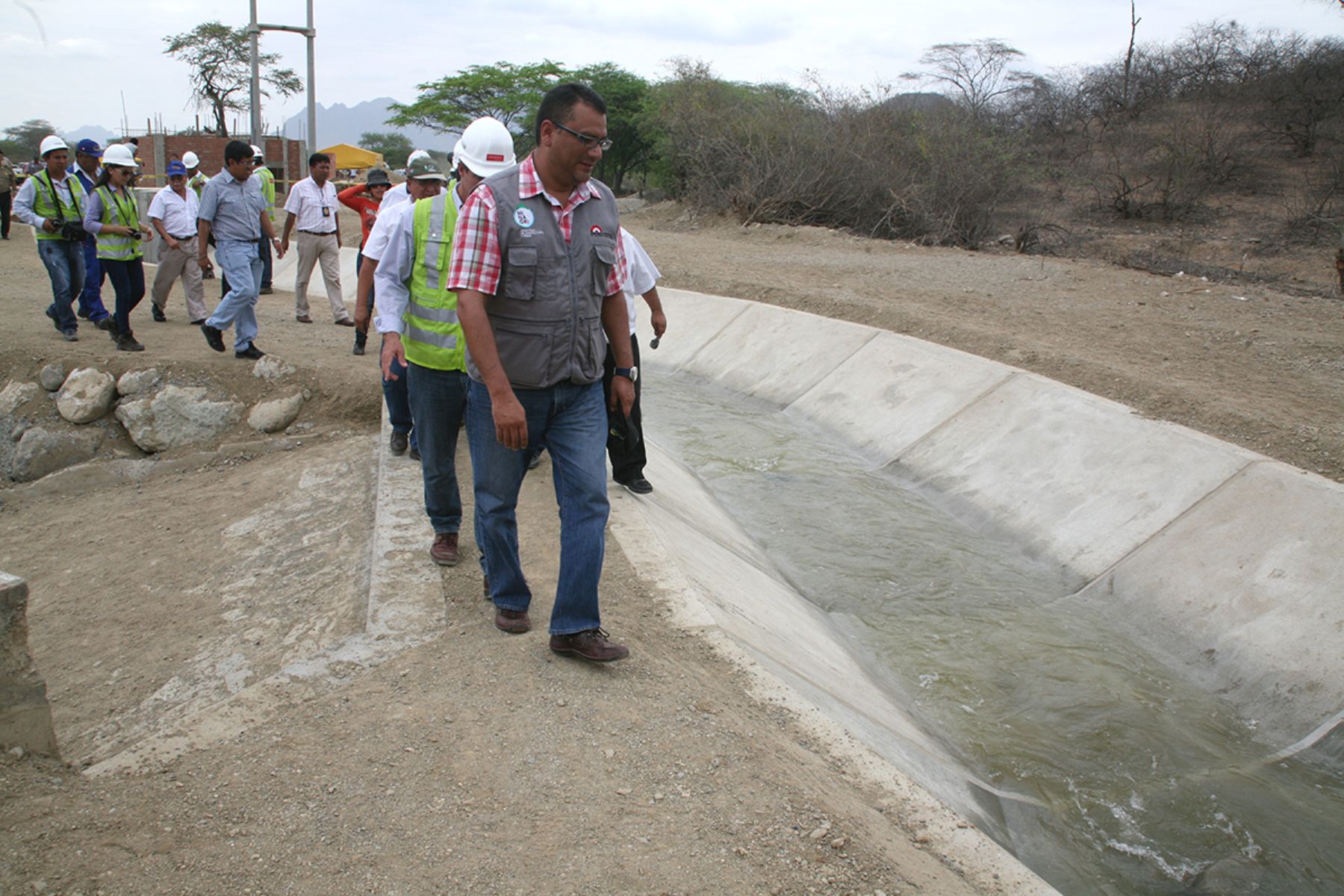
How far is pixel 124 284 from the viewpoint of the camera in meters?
8.64

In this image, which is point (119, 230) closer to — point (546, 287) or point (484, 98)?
point (546, 287)

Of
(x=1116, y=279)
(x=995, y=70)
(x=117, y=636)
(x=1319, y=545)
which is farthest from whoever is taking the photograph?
(x=995, y=70)

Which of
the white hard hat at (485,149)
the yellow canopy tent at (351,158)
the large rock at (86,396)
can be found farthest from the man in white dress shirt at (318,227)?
the yellow canopy tent at (351,158)

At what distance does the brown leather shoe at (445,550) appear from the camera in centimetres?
448

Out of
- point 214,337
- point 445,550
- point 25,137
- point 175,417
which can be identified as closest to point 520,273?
point 445,550

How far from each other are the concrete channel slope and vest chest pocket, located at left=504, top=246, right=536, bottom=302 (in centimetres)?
166

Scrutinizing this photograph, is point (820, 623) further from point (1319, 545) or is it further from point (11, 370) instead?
point (11, 370)

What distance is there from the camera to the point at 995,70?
27.2 meters

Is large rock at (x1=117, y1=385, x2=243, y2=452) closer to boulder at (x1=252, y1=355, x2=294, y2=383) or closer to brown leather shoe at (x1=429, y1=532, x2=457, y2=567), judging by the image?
boulder at (x1=252, y1=355, x2=294, y2=383)

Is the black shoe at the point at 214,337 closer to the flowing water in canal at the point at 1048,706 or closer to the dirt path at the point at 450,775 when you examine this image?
the dirt path at the point at 450,775

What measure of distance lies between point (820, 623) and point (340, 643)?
281 centimetres

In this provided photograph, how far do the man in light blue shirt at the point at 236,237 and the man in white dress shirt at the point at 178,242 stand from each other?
1.38 m

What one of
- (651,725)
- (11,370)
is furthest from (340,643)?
(11,370)

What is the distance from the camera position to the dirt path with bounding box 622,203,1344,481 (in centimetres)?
754
